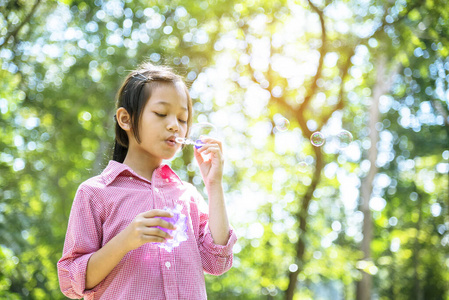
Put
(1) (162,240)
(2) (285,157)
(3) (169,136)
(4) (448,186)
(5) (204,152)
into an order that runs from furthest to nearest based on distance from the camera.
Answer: (4) (448,186), (2) (285,157), (5) (204,152), (3) (169,136), (1) (162,240)

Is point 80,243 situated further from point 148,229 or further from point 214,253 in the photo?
point 214,253

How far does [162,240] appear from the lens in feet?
4.57

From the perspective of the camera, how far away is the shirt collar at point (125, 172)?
1689mm

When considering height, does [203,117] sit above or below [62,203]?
above

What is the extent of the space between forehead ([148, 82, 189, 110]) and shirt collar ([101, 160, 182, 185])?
231 mm

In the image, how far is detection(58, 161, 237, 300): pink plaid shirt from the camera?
4.95ft

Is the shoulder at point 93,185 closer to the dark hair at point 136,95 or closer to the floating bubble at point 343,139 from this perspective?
the dark hair at point 136,95

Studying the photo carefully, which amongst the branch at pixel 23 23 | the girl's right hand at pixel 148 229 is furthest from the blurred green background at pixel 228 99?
the girl's right hand at pixel 148 229

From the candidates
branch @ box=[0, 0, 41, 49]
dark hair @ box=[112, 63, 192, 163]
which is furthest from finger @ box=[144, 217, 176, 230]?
branch @ box=[0, 0, 41, 49]

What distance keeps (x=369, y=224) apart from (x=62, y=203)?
727 centimetres

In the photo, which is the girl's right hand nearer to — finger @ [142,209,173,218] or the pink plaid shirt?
finger @ [142,209,173,218]

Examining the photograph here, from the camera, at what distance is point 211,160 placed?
1864mm

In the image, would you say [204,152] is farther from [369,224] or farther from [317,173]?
[369,224]

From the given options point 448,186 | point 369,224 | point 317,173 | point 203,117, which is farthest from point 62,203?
point 448,186
